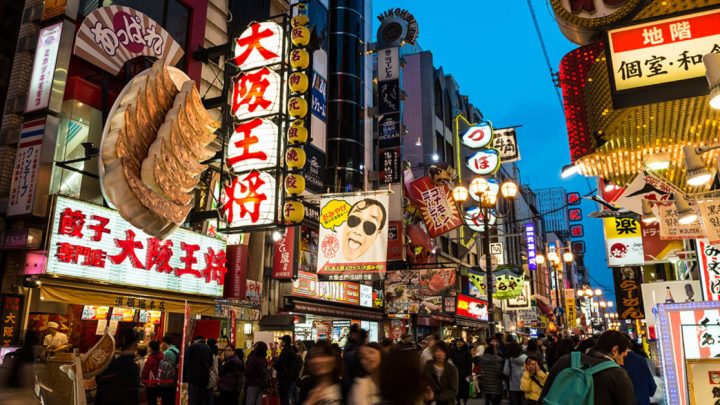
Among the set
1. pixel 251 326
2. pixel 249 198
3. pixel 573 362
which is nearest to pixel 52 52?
pixel 249 198

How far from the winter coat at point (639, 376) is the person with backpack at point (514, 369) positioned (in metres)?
4.46

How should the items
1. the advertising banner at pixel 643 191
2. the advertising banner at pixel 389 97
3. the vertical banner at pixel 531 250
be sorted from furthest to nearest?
the vertical banner at pixel 531 250 < the advertising banner at pixel 389 97 < the advertising banner at pixel 643 191

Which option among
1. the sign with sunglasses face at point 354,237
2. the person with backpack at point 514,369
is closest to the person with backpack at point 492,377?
the person with backpack at point 514,369

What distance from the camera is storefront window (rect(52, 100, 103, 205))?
1318cm

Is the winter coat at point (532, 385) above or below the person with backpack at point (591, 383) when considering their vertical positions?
below

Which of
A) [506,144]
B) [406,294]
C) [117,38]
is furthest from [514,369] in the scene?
[506,144]

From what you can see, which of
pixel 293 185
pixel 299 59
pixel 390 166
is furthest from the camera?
pixel 390 166

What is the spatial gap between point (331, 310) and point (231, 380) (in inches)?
402

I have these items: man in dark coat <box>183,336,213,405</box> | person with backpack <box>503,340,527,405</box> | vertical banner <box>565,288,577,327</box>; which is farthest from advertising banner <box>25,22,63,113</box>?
→ vertical banner <box>565,288,577,327</box>

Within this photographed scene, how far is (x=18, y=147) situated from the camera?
1255 cm

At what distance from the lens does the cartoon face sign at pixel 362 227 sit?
51.9 feet

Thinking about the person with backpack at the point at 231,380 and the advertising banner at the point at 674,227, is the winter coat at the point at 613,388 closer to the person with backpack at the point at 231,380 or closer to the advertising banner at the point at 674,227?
the advertising banner at the point at 674,227

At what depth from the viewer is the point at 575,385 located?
5.07 meters

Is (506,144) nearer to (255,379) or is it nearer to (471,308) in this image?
(471,308)
